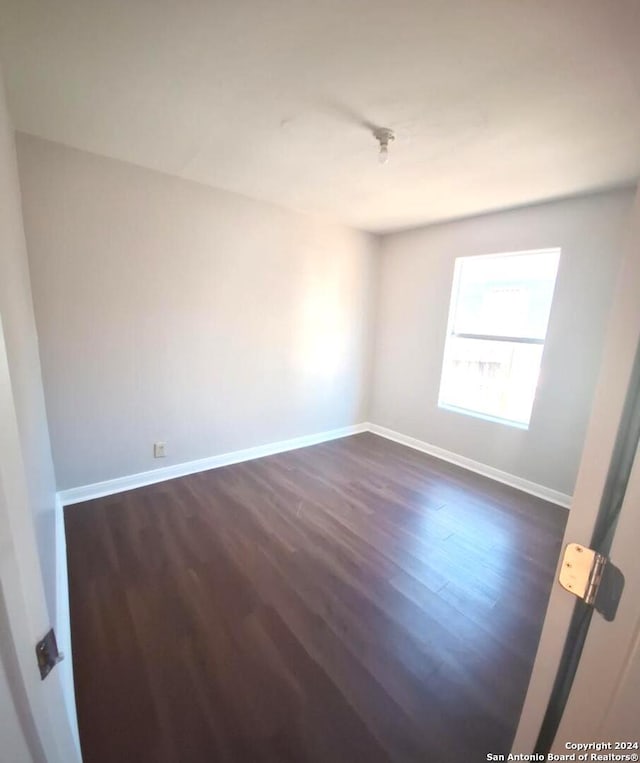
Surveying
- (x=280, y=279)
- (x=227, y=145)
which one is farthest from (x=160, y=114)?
(x=280, y=279)

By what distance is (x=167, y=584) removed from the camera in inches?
68.1

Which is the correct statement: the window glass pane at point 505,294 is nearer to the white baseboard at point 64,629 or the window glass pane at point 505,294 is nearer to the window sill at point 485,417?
the window sill at point 485,417

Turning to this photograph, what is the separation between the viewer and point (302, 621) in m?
1.54

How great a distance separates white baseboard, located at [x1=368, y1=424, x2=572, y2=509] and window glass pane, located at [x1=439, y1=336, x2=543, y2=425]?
512 mm

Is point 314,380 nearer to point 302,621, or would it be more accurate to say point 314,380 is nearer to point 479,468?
point 479,468

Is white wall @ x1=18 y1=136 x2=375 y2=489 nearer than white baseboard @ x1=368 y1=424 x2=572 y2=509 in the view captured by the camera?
Yes

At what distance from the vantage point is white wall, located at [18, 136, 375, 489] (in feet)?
7.01

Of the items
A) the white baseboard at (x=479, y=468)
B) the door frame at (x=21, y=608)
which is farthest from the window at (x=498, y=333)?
the door frame at (x=21, y=608)

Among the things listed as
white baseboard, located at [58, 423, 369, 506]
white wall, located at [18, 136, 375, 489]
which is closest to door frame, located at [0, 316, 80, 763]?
white wall, located at [18, 136, 375, 489]

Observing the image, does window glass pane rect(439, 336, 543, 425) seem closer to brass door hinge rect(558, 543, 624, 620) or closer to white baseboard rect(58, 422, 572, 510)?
white baseboard rect(58, 422, 572, 510)

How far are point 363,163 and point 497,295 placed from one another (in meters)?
1.84

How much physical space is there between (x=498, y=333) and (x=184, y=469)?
3.18m

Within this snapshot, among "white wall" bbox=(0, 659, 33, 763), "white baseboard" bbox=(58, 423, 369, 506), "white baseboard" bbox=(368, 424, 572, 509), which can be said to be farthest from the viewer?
"white baseboard" bbox=(368, 424, 572, 509)

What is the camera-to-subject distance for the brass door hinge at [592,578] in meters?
0.51
